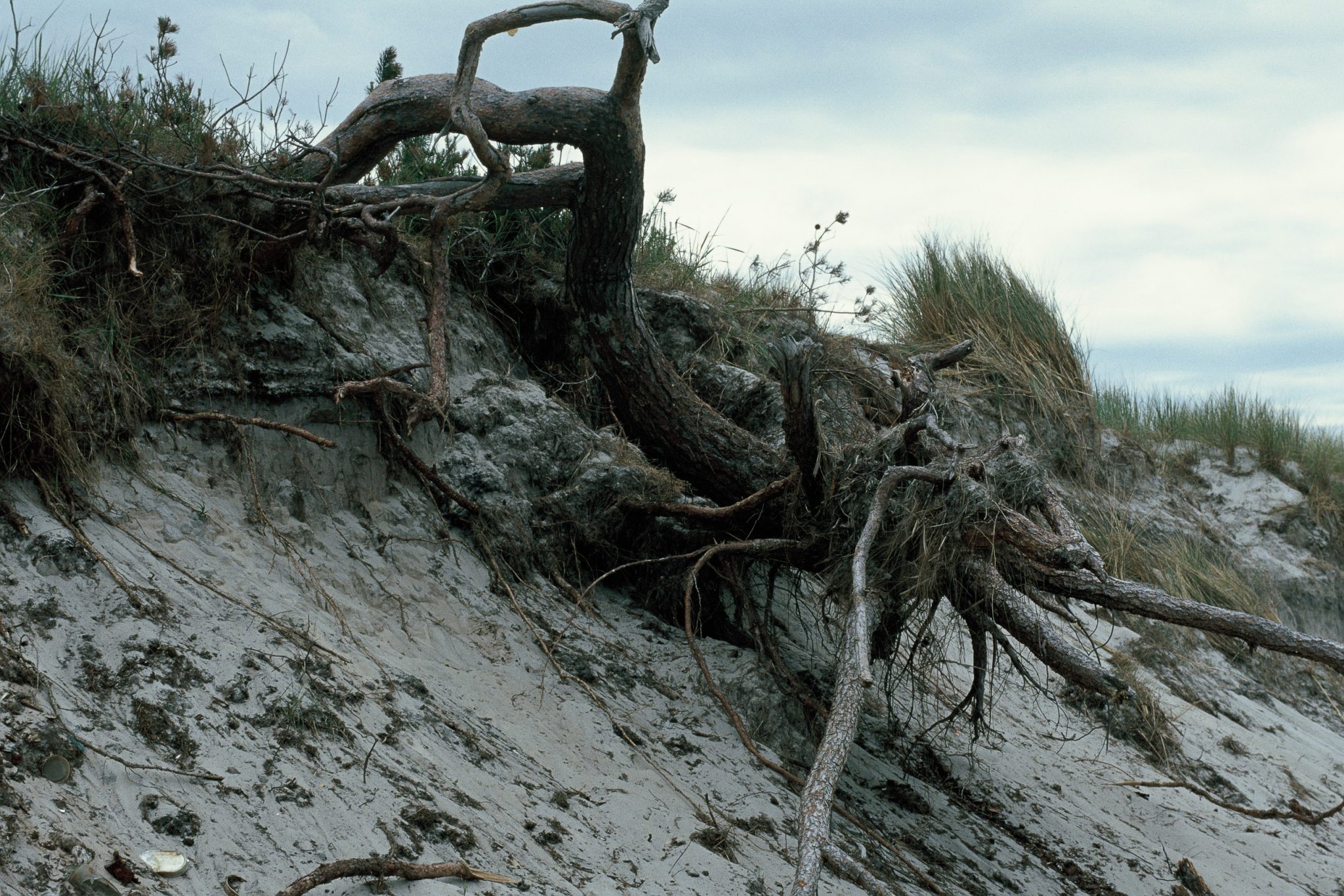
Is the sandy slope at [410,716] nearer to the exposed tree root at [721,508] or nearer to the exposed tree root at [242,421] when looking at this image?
the exposed tree root at [242,421]

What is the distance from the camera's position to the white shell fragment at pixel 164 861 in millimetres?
2201

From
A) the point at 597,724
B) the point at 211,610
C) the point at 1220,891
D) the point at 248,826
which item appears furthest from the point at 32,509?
the point at 1220,891

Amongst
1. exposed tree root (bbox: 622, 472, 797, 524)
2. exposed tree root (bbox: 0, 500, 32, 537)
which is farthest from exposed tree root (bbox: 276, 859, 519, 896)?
exposed tree root (bbox: 622, 472, 797, 524)

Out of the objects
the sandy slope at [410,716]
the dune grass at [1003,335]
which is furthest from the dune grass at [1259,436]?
the sandy slope at [410,716]

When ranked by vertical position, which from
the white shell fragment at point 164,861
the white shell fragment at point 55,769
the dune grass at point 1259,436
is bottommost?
the white shell fragment at point 164,861

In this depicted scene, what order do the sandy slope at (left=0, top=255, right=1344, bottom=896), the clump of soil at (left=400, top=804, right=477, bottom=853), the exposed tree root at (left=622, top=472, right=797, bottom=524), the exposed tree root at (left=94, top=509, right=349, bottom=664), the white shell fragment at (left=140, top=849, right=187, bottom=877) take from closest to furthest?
the white shell fragment at (left=140, top=849, right=187, bottom=877)
the sandy slope at (left=0, top=255, right=1344, bottom=896)
the clump of soil at (left=400, top=804, right=477, bottom=853)
the exposed tree root at (left=94, top=509, right=349, bottom=664)
the exposed tree root at (left=622, top=472, right=797, bottom=524)

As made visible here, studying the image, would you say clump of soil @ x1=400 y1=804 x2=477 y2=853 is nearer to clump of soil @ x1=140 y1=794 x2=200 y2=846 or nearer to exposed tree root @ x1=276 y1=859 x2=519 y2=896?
exposed tree root @ x1=276 y1=859 x2=519 y2=896

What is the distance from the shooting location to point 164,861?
87.4 inches

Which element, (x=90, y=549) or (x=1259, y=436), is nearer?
(x=90, y=549)

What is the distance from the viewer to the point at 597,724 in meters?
3.51

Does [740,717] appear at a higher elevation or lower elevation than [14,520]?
lower

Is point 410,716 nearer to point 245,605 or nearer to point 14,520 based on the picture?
point 245,605

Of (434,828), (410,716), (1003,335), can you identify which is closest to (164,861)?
(434,828)

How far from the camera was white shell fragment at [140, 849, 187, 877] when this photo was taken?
7.22ft
